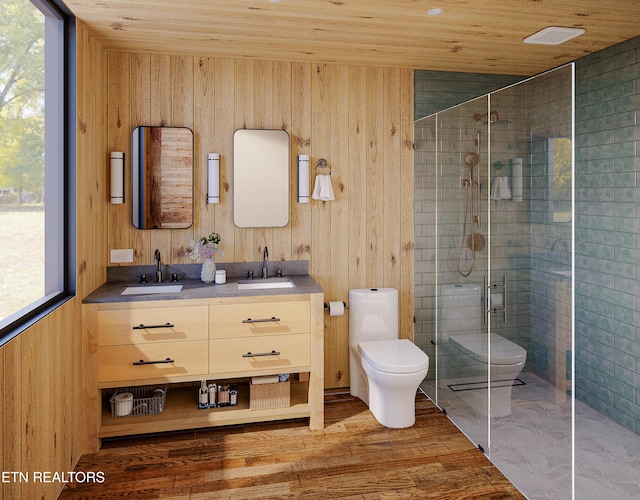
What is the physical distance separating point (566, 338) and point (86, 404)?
247 cm

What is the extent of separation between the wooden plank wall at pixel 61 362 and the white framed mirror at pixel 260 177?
86 cm

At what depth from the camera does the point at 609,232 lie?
10.1ft

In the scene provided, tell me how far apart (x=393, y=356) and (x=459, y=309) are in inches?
19.5

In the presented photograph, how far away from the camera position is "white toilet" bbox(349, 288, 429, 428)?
2.89 metres

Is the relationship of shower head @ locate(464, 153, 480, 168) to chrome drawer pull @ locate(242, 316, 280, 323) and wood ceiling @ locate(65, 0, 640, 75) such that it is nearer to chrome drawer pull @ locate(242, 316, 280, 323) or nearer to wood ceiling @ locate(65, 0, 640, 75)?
wood ceiling @ locate(65, 0, 640, 75)

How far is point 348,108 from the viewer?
3.52 metres

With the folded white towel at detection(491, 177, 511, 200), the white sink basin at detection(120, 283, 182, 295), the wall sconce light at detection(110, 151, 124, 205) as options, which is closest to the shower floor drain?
the folded white towel at detection(491, 177, 511, 200)

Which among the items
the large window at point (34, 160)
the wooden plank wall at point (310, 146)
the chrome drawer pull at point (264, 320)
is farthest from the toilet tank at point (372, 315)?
the large window at point (34, 160)

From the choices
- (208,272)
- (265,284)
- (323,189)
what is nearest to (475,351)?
(265,284)

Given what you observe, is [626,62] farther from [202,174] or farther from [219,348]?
[219,348]

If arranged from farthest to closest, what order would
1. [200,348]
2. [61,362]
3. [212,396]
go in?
1. [212,396]
2. [200,348]
3. [61,362]

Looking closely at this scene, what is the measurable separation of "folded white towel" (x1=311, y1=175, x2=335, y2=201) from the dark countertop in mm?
604

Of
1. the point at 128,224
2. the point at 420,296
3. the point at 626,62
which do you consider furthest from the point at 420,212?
the point at 128,224

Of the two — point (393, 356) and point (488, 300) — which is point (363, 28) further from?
point (393, 356)
